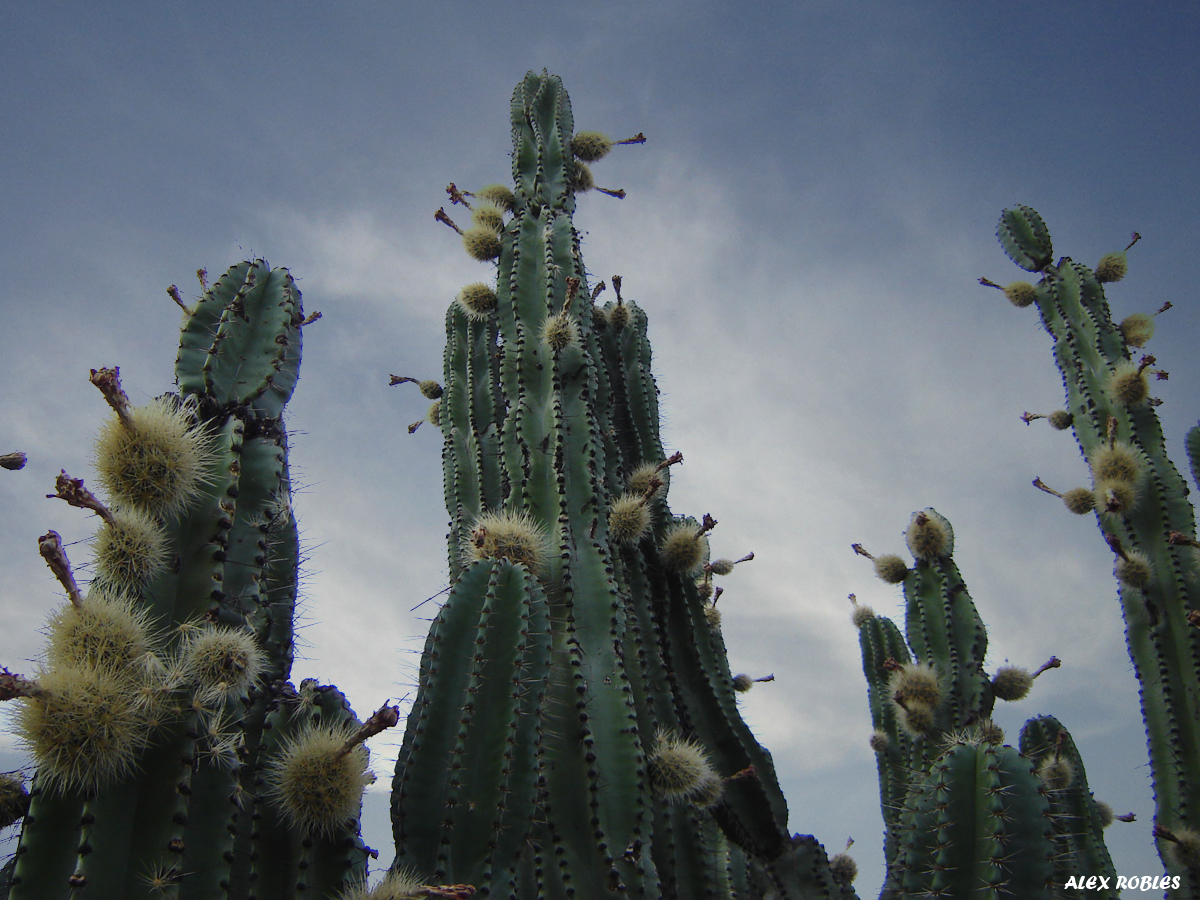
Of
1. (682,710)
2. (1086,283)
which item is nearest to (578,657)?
(682,710)

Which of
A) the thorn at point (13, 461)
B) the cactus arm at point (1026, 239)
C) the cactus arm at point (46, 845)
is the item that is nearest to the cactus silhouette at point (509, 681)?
the cactus arm at point (46, 845)

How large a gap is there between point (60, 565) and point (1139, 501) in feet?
24.7

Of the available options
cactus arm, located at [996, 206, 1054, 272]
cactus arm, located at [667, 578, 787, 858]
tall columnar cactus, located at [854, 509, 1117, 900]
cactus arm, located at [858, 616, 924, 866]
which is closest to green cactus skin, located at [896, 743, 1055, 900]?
tall columnar cactus, located at [854, 509, 1117, 900]

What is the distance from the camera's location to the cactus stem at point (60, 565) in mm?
2312

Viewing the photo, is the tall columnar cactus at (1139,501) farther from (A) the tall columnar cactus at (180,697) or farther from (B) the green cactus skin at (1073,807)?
(A) the tall columnar cactus at (180,697)

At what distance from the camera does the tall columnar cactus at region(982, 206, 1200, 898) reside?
18.5 feet

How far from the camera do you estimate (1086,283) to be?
7945mm

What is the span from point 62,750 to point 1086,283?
29.9ft

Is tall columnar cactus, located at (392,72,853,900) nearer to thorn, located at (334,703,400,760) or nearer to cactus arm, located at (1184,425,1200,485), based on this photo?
thorn, located at (334,703,400,760)

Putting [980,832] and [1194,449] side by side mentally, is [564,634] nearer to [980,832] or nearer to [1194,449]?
[980,832]

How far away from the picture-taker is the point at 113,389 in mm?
2609

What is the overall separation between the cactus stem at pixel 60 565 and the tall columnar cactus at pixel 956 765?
3523mm

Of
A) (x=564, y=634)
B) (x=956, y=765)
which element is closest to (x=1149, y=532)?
(x=956, y=765)

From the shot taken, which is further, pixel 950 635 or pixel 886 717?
pixel 886 717
